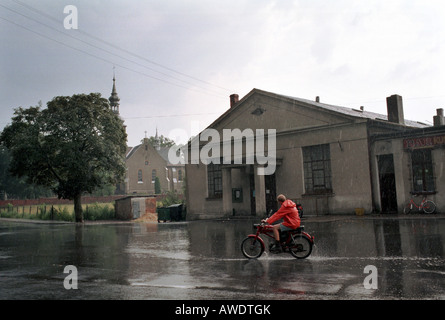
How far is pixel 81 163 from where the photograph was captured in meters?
28.6

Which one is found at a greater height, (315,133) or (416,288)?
(315,133)

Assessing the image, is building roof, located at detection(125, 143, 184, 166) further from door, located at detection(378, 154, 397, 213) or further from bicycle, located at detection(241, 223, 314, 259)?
bicycle, located at detection(241, 223, 314, 259)

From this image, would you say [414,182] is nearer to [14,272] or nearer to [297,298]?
[297,298]

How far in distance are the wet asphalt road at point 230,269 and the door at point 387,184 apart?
723 centimetres

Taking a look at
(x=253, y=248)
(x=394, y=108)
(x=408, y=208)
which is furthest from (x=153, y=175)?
(x=253, y=248)

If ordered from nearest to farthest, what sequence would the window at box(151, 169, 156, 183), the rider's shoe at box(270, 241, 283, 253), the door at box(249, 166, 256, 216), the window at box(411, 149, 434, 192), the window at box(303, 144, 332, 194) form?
the rider's shoe at box(270, 241, 283, 253)
the window at box(411, 149, 434, 192)
the window at box(303, 144, 332, 194)
the door at box(249, 166, 256, 216)
the window at box(151, 169, 156, 183)

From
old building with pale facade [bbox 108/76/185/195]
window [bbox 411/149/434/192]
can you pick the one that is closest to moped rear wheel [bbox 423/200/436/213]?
window [bbox 411/149/434/192]

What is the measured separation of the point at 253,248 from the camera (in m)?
10.1

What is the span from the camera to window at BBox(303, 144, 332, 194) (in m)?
22.7

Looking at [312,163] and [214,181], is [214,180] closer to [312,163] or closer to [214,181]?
[214,181]

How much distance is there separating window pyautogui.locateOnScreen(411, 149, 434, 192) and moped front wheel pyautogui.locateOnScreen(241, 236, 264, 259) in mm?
13310

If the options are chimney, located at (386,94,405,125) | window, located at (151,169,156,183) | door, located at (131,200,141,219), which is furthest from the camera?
window, located at (151,169,156,183)
